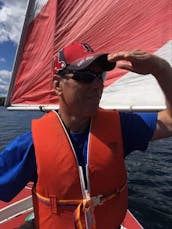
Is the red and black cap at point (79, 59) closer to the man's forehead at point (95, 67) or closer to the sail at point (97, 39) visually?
the man's forehead at point (95, 67)

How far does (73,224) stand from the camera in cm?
243

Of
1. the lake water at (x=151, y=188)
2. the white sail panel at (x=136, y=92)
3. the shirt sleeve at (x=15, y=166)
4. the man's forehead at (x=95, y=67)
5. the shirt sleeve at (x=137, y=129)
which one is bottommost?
the lake water at (x=151, y=188)

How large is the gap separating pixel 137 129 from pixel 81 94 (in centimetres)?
47

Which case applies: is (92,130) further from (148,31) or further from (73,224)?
(148,31)

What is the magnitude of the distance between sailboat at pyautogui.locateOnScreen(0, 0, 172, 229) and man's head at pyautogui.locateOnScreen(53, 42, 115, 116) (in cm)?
113

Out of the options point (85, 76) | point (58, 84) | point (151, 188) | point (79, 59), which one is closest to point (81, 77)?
point (85, 76)

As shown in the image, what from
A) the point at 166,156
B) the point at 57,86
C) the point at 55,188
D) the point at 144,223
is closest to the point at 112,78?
the point at 57,86

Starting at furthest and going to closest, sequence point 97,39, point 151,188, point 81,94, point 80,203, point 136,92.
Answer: point 151,188 < point 97,39 < point 136,92 < point 80,203 < point 81,94

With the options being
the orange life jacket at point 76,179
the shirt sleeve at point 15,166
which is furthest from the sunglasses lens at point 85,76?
the shirt sleeve at point 15,166

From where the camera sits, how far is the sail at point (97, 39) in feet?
11.9

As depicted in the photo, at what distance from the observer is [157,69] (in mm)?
2271

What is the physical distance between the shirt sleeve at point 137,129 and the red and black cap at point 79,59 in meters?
0.41

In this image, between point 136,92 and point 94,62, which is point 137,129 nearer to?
point 94,62

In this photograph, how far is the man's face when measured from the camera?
2.26 m
